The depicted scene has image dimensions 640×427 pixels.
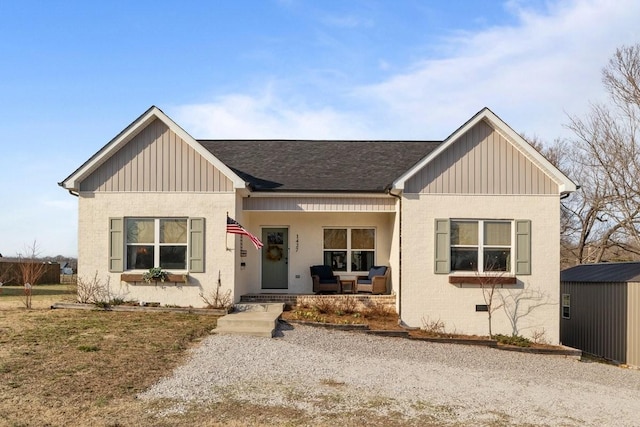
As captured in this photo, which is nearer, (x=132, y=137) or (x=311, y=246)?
(x=132, y=137)

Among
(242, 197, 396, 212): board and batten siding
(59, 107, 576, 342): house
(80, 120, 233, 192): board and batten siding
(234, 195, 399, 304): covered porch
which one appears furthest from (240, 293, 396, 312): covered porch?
(80, 120, 233, 192): board and batten siding

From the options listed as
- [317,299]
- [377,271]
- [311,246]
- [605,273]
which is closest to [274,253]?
[311,246]

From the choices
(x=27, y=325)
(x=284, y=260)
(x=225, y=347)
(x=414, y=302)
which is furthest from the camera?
(x=284, y=260)

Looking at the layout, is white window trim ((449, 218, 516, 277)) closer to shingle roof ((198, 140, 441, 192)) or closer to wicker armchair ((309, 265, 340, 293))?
shingle roof ((198, 140, 441, 192))

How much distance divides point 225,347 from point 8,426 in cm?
502

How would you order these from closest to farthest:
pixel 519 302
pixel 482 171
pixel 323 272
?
pixel 519 302 < pixel 482 171 < pixel 323 272

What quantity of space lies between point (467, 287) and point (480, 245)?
3.67ft

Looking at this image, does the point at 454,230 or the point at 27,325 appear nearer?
the point at 27,325

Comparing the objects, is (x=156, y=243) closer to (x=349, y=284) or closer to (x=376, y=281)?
(x=349, y=284)

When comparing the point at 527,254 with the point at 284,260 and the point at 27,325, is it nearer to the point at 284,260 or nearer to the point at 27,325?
the point at 284,260

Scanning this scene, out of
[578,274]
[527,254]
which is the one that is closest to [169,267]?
[527,254]

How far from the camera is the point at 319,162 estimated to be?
18703 millimetres

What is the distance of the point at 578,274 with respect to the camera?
22.1 meters

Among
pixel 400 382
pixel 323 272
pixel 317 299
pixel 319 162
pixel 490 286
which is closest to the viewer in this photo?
pixel 400 382
